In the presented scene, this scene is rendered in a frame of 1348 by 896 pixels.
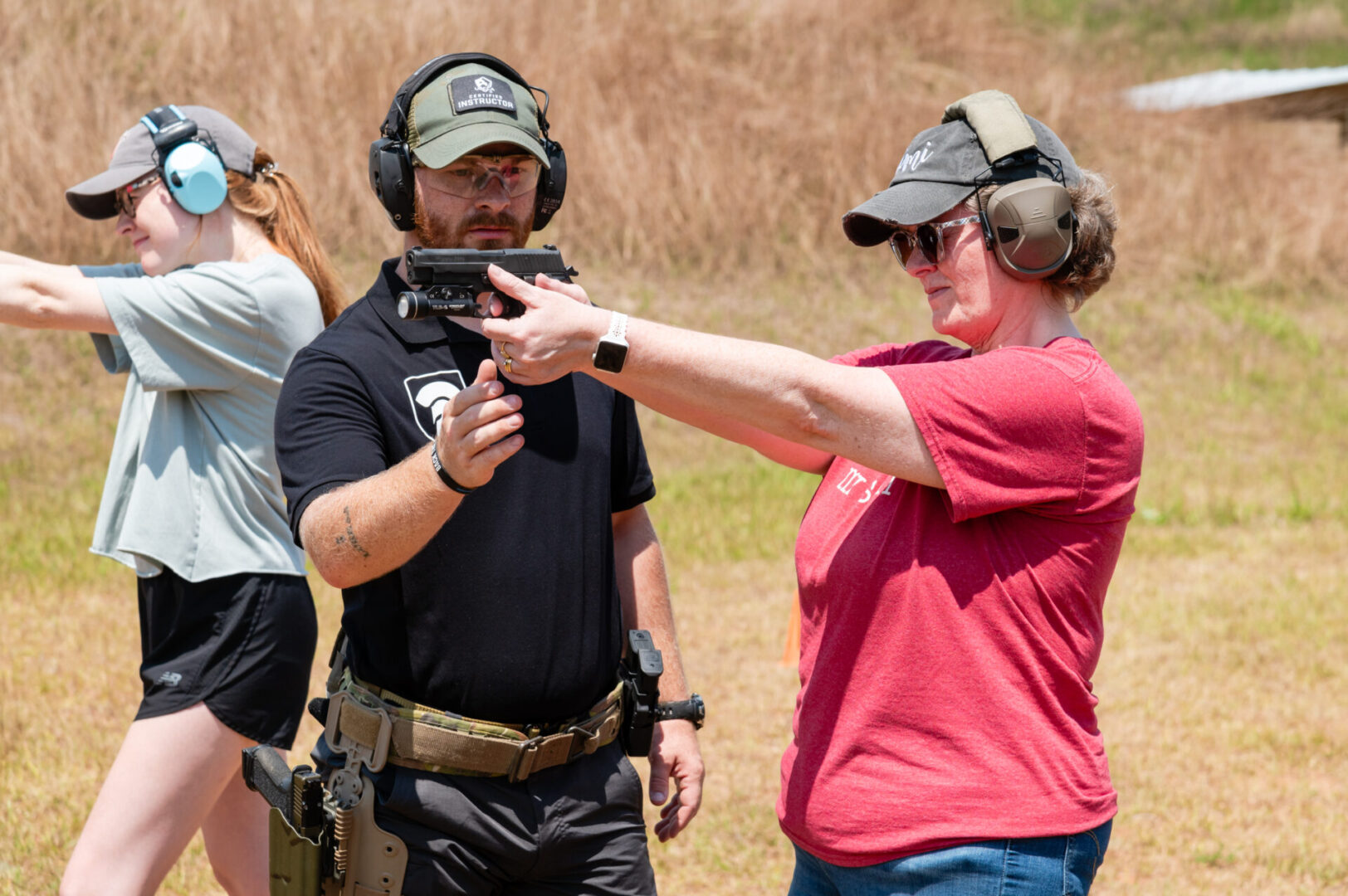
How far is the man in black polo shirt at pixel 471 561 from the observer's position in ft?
8.36

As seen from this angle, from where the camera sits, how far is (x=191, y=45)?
49.7ft

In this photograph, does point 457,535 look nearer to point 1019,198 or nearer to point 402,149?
point 402,149

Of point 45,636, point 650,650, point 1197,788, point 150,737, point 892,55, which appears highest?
point 892,55

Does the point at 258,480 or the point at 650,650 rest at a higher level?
the point at 258,480

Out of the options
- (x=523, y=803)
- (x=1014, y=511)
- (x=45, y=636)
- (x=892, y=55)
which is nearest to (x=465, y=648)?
(x=523, y=803)

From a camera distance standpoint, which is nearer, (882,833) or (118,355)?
(882,833)

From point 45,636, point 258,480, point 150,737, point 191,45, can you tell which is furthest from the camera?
point 191,45

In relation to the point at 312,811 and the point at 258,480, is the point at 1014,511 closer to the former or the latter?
the point at 312,811

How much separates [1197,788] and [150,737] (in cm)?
456

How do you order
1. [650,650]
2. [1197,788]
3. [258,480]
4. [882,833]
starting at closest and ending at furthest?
[882,833] → [650,650] → [258,480] → [1197,788]

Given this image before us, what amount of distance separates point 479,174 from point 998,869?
164 centimetres

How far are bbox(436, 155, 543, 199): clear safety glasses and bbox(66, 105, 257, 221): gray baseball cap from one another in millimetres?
1090

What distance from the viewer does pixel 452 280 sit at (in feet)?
7.16

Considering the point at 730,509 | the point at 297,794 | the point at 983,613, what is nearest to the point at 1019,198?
the point at 983,613
